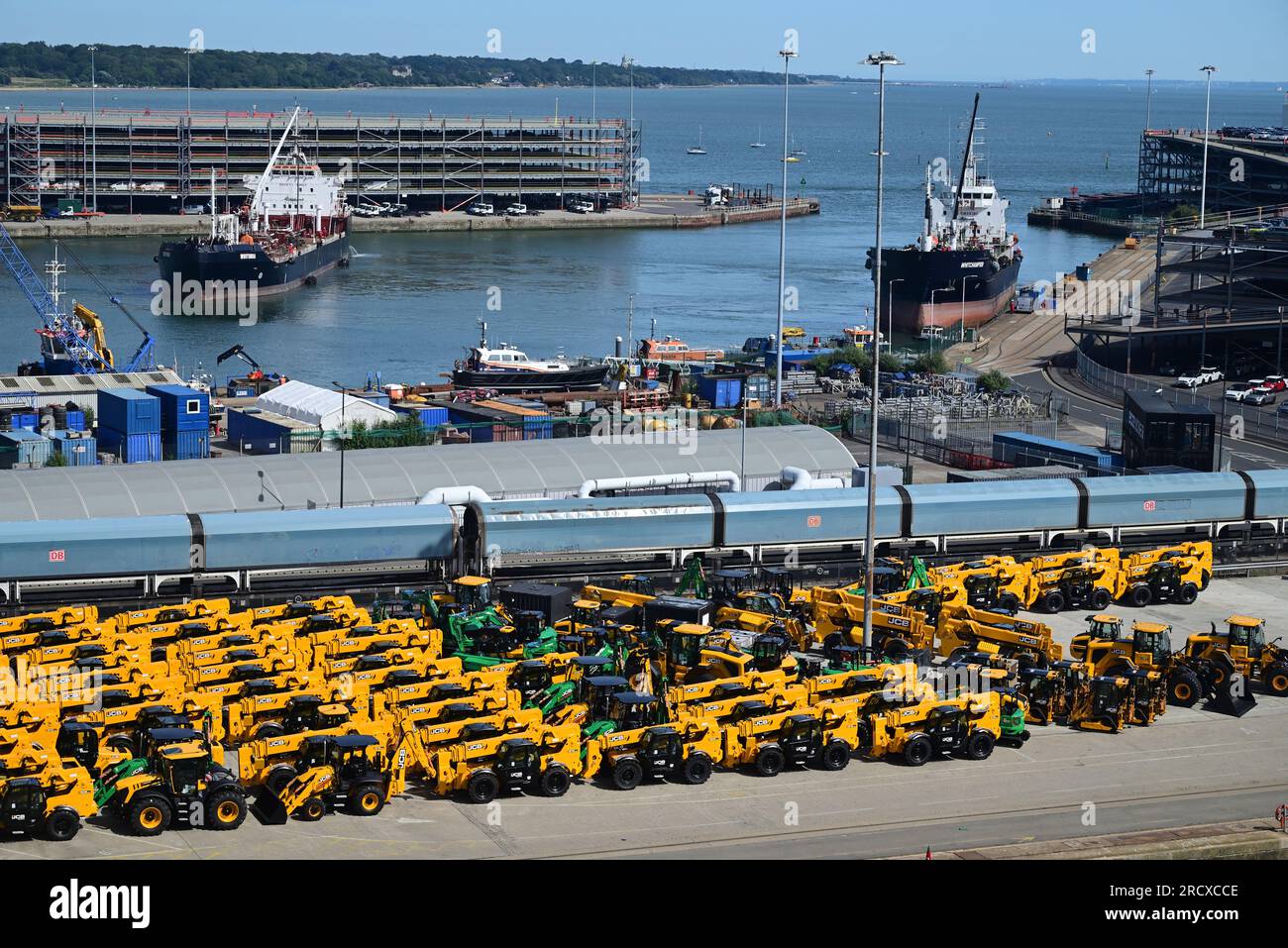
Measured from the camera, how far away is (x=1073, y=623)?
121ft

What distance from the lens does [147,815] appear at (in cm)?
2364

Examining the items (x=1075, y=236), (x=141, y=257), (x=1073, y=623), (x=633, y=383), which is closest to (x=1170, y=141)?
(x=1075, y=236)

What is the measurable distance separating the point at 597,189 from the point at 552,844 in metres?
142

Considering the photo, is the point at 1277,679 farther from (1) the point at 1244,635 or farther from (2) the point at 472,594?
(2) the point at 472,594

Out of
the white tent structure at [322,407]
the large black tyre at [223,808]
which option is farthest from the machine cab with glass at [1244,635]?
the white tent structure at [322,407]

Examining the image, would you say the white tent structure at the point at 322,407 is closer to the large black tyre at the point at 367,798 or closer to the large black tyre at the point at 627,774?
the large black tyre at the point at 627,774

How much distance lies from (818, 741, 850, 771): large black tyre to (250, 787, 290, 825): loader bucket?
8.07m

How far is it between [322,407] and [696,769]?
33.1 meters

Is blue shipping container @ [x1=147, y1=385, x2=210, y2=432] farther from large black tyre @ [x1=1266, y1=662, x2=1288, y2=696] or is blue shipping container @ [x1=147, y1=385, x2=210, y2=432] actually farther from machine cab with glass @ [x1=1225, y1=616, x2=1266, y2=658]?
large black tyre @ [x1=1266, y1=662, x2=1288, y2=696]

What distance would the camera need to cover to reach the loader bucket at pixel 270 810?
79.6 feet

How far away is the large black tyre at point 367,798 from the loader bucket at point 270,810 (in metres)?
0.92

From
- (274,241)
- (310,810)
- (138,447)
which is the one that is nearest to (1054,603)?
(310,810)

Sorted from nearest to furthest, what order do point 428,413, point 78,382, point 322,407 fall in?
point 322,407 → point 428,413 → point 78,382
